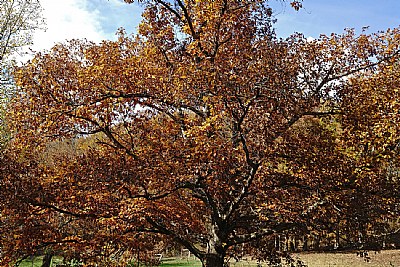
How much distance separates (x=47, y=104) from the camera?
8.96m

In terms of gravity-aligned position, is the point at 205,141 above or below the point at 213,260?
above

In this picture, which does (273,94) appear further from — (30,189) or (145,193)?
(30,189)

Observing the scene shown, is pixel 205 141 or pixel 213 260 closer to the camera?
pixel 205 141

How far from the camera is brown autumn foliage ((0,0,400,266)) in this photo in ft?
25.4

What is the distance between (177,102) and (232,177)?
1.88 meters

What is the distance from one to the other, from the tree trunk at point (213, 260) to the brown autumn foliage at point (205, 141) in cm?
2

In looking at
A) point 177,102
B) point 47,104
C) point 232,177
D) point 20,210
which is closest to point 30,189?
point 20,210

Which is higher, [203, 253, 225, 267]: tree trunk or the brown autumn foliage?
the brown autumn foliage

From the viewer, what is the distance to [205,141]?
23.9 feet

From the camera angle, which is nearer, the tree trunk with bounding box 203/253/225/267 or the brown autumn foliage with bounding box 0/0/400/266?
the brown autumn foliage with bounding box 0/0/400/266

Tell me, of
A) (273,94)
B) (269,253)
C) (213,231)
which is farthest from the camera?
(269,253)

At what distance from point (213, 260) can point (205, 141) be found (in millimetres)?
3330

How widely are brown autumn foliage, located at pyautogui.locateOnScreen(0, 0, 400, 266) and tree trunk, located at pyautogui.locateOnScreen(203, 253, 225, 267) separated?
0.08 feet

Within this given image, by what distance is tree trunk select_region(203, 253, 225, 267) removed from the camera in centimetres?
918
